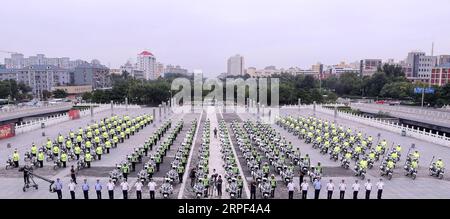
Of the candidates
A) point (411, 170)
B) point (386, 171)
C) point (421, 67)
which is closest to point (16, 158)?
point (386, 171)

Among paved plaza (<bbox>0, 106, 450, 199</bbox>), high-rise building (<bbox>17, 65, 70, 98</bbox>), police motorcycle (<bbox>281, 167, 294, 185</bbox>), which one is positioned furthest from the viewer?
high-rise building (<bbox>17, 65, 70, 98</bbox>)

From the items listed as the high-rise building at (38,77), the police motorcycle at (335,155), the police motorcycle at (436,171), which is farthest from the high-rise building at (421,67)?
the high-rise building at (38,77)

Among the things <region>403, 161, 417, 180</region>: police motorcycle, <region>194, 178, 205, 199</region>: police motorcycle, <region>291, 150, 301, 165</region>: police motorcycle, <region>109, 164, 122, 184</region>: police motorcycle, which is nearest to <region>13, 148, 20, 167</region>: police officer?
<region>109, 164, 122, 184</region>: police motorcycle

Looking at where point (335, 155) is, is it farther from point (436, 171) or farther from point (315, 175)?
point (315, 175)

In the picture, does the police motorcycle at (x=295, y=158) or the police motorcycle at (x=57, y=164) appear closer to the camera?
the police motorcycle at (x=57, y=164)

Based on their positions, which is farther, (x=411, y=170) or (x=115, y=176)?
(x=411, y=170)

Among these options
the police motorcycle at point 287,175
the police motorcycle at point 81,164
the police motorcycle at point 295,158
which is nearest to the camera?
Result: the police motorcycle at point 287,175

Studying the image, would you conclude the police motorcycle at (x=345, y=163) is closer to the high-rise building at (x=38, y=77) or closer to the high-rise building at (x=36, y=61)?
the high-rise building at (x=38, y=77)

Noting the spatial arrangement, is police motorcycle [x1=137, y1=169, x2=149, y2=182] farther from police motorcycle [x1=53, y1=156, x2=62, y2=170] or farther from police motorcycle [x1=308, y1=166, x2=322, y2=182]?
police motorcycle [x1=308, y1=166, x2=322, y2=182]

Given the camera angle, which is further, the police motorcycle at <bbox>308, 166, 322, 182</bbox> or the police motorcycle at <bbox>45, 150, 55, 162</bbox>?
the police motorcycle at <bbox>45, 150, 55, 162</bbox>

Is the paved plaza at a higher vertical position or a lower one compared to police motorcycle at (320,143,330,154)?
lower
